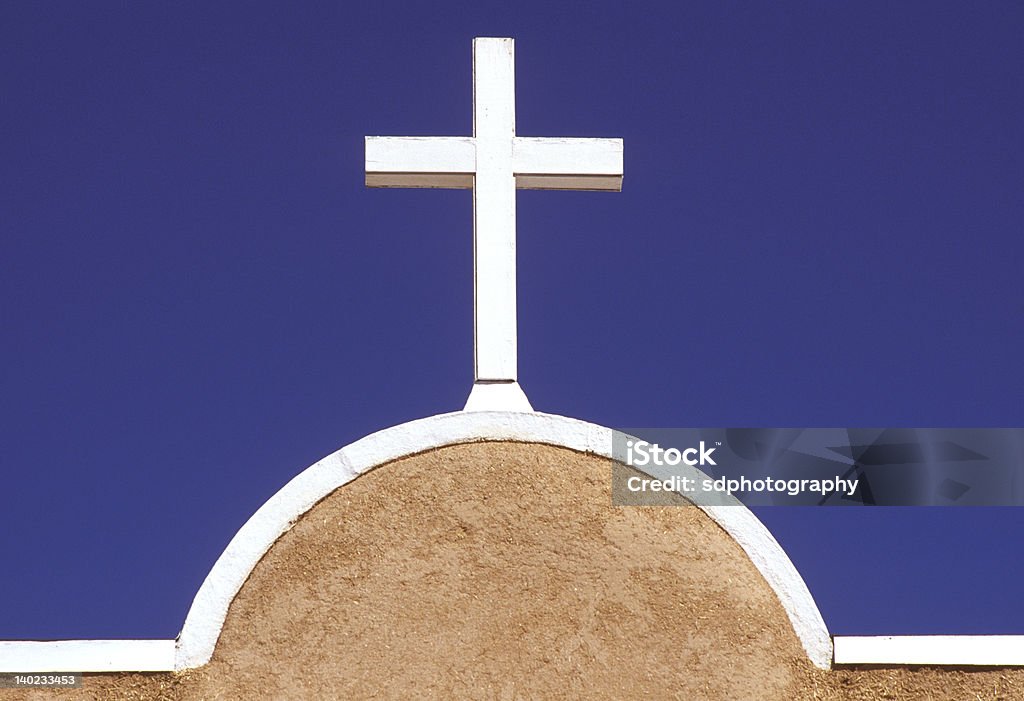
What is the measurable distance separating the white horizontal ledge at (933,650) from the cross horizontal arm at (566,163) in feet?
9.34

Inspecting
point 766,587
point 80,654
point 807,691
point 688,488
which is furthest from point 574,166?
point 80,654

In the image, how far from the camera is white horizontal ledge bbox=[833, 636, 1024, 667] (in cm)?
588

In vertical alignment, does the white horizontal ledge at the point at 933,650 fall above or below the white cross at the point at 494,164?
below

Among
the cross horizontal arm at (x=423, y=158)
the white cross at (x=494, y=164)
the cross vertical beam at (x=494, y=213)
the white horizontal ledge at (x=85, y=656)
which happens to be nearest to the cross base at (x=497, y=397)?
the cross vertical beam at (x=494, y=213)

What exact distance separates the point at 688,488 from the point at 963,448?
2.80m

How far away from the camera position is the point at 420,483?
5.94 metres

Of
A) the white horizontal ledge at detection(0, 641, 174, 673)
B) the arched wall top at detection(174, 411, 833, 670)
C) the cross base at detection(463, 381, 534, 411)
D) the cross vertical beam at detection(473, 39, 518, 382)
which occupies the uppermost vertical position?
the cross vertical beam at detection(473, 39, 518, 382)

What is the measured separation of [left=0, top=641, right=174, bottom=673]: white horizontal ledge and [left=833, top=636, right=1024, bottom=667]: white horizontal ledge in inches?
127

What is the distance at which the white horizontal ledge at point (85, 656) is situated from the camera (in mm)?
5777

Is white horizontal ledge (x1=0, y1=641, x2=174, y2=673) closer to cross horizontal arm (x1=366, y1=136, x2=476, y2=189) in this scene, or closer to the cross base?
the cross base

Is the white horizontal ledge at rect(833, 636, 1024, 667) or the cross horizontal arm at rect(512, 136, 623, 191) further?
the cross horizontal arm at rect(512, 136, 623, 191)

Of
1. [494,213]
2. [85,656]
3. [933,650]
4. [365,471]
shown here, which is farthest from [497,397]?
[933,650]

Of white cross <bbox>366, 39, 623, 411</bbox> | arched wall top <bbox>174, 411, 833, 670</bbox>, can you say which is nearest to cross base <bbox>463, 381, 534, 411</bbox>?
arched wall top <bbox>174, 411, 833, 670</bbox>

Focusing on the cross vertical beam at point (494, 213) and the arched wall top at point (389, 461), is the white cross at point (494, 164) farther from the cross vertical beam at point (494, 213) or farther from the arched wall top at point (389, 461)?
the arched wall top at point (389, 461)
